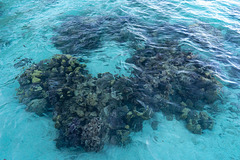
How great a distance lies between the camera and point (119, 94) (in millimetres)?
4664

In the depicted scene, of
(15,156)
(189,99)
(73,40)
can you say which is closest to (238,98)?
(189,99)

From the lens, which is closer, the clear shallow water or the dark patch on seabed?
the clear shallow water

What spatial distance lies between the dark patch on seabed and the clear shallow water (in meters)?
0.30

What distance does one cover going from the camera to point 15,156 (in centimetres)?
362

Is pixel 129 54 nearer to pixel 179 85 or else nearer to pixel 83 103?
pixel 179 85

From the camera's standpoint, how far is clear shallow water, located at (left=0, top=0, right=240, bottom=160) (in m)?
3.74

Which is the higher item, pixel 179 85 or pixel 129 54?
pixel 129 54

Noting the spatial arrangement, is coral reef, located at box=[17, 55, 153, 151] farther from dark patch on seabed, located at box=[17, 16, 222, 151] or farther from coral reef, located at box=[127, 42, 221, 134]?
coral reef, located at box=[127, 42, 221, 134]

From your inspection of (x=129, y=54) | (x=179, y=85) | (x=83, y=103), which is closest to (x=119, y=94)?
(x=83, y=103)

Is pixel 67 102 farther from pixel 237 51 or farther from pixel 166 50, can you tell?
pixel 237 51

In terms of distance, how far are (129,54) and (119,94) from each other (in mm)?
2696

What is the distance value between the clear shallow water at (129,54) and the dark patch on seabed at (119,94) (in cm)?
30

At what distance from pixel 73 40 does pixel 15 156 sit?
19.4ft

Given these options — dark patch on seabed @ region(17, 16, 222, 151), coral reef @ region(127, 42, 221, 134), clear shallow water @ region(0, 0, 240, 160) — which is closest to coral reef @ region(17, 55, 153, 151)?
dark patch on seabed @ region(17, 16, 222, 151)
